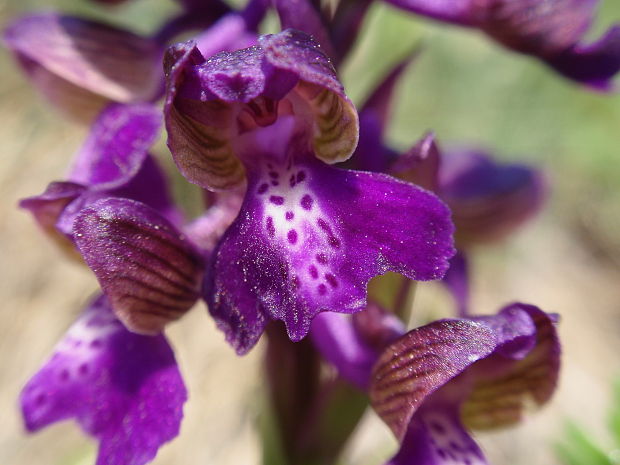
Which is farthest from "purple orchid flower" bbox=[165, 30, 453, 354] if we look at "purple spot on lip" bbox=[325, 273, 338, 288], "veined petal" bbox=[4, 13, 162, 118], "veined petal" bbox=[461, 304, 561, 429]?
"veined petal" bbox=[4, 13, 162, 118]

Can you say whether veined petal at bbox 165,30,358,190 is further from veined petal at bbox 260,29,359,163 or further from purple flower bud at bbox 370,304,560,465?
purple flower bud at bbox 370,304,560,465

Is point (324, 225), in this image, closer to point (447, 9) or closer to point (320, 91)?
point (320, 91)

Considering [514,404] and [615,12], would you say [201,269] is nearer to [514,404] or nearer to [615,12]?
[514,404]

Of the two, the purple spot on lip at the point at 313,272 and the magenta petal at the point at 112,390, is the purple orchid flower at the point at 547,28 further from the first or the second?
the magenta petal at the point at 112,390

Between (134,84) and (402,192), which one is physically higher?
(402,192)

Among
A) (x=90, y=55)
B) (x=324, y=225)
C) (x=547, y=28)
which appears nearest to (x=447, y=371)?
(x=324, y=225)

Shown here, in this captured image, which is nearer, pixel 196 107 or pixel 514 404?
pixel 196 107

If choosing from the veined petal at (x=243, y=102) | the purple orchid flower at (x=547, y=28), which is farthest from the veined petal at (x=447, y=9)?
the veined petal at (x=243, y=102)

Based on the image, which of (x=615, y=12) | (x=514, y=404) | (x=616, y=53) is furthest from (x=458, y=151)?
(x=615, y=12)
